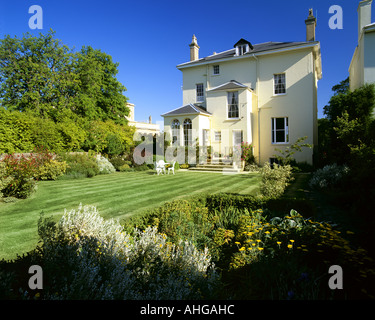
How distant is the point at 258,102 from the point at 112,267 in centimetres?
1996

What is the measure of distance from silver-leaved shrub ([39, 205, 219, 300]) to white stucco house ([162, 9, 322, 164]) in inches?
676

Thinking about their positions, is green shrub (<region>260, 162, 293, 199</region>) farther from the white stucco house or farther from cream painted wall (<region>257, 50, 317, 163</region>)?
cream painted wall (<region>257, 50, 317, 163</region>)

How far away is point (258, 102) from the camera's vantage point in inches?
806

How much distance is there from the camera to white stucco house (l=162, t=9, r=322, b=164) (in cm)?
1869

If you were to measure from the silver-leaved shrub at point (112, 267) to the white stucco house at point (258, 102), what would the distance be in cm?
1717

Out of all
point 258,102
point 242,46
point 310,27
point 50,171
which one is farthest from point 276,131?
point 50,171

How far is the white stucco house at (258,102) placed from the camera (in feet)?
61.3

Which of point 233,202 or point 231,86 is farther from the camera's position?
point 231,86

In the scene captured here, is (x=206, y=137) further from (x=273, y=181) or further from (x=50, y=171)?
(x=273, y=181)

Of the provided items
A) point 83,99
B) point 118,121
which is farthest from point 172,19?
point 118,121

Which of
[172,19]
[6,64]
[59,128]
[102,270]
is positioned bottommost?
[102,270]

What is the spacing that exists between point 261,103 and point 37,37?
22627mm
